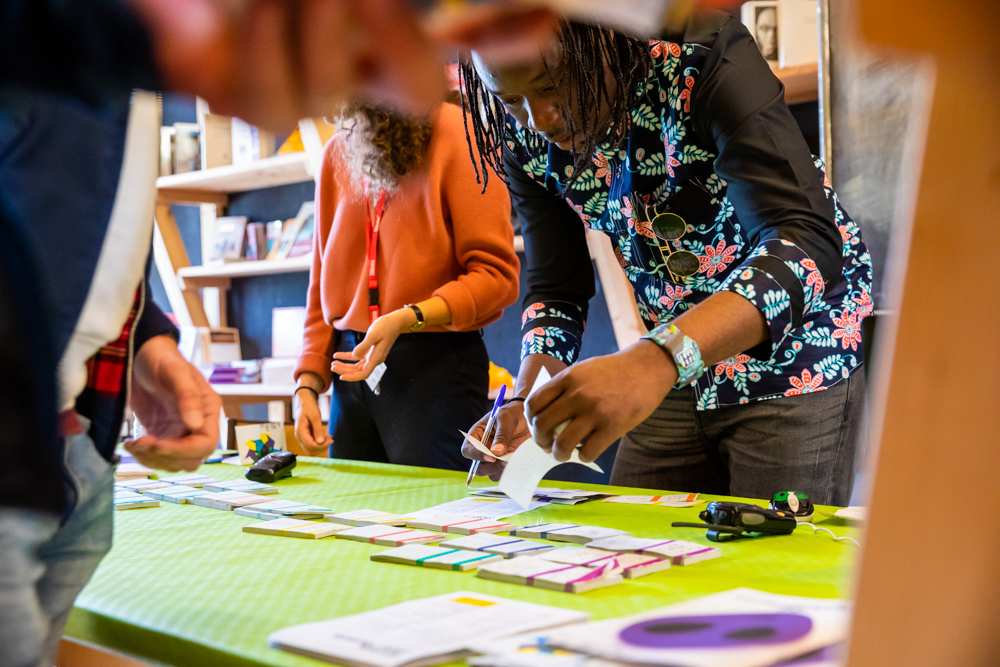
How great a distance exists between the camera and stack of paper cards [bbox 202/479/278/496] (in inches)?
→ 51.0

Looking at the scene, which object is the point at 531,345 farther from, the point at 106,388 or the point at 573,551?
the point at 106,388

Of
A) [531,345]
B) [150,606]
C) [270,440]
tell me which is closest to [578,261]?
[531,345]

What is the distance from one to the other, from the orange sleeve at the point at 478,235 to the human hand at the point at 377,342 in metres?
0.13

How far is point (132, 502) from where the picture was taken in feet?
3.86

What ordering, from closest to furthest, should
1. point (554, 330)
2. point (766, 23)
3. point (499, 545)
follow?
point (499, 545) < point (554, 330) < point (766, 23)

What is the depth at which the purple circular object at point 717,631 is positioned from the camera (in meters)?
0.48

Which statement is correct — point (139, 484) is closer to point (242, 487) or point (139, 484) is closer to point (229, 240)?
point (242, 487)

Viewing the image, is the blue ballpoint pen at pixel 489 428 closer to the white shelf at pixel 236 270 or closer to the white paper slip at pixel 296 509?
the white paper slip at pixel 296 509

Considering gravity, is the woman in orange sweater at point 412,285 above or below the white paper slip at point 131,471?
above

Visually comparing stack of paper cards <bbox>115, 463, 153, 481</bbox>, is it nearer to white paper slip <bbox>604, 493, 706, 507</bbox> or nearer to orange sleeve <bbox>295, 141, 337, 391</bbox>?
orange sleeve <bbox>295, 141, 337, 391</bbox>

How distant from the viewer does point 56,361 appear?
17.4 inches

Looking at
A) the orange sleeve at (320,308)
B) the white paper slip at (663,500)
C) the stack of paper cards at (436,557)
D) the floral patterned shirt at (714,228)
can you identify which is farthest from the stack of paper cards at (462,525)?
the orange sleeve at (320,308)

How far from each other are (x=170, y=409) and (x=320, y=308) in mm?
1391

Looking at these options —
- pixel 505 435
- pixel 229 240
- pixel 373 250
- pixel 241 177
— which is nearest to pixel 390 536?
pixel 505 435
